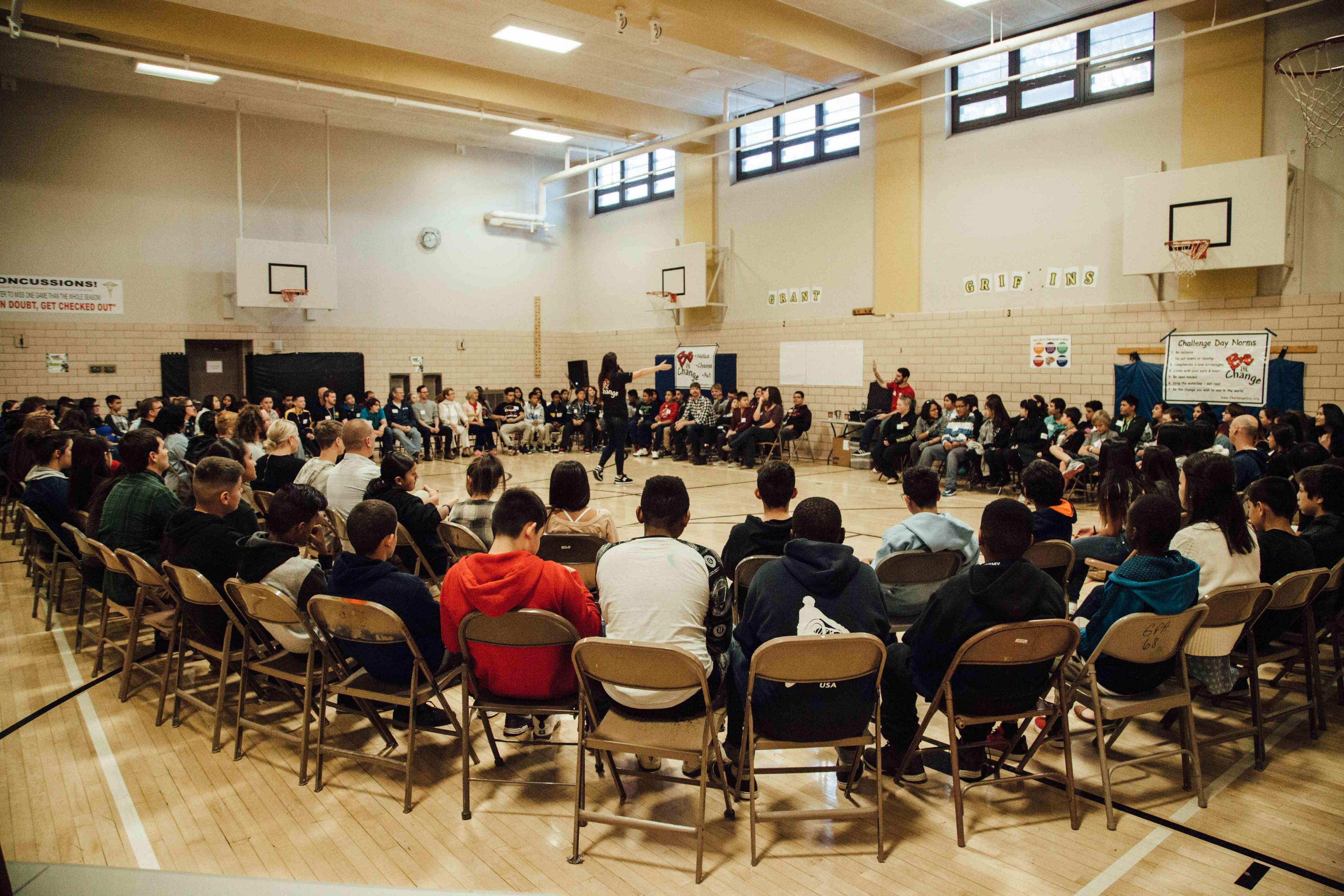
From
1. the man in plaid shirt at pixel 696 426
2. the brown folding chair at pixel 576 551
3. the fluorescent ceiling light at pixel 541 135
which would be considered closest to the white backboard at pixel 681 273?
the man in plaid shirt at pixel 696 426

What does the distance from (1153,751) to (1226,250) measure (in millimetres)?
7623

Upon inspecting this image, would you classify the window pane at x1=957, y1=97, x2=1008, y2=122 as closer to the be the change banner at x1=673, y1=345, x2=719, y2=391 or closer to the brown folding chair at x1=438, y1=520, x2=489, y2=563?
the be the change banner at x1=673, y1=345, x2=719, y2=391

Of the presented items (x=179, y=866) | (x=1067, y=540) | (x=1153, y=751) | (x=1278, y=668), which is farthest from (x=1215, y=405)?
(x=179, y=866)

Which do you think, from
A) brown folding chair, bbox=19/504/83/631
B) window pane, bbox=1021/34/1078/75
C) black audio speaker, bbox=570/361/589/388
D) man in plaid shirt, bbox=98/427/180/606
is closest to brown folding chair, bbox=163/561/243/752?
man in plaid shirt, bbox=98/427/180/606

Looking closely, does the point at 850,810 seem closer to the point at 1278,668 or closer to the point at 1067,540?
the point at 1067,540

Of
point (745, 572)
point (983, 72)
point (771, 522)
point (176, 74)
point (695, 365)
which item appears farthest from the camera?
point (695, 365)

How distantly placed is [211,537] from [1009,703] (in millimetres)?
3267

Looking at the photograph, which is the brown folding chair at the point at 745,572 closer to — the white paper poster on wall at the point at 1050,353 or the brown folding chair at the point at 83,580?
the brown folding chair at the point at 83,580

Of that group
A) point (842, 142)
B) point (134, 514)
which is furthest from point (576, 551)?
point (842, 142)

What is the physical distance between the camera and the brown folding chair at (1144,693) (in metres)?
2.62

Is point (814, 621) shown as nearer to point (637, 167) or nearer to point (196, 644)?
point (196, 644)

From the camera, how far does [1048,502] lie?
13.0 feet

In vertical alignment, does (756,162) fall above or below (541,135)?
below

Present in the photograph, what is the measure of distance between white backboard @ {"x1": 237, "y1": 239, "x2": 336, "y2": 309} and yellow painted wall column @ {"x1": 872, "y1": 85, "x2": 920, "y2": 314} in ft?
29.8
